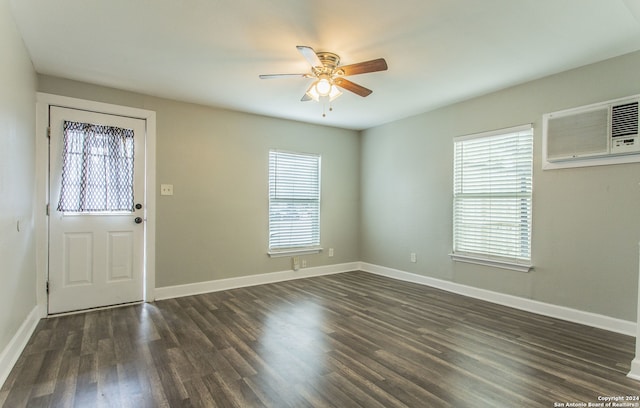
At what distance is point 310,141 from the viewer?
5.23m

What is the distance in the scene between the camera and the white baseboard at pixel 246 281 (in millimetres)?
4012

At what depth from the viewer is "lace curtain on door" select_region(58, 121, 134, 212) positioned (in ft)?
11.3

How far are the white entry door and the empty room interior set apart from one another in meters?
0.02

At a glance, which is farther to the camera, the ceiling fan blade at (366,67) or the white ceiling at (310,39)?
the ceiling fan blade at (366,67)

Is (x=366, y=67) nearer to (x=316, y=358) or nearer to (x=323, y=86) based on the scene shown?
(x=323, y=86)

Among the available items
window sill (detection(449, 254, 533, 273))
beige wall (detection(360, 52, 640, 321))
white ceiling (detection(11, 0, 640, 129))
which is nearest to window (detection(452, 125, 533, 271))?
window sill (detection(449, 254, 533, 273))

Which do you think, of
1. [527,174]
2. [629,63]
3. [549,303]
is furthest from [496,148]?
[549,303]

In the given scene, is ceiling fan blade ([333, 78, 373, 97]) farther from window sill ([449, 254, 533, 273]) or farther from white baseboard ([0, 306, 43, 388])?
white baseboard ([0, 306, 43, 388])

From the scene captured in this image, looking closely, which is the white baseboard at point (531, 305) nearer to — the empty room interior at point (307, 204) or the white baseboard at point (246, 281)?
the empty room interior at point (307, 204)

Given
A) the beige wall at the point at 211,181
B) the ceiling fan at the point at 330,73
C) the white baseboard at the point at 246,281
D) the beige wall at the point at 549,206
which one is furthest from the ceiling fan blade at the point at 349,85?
the white baseboard at the point at 246,281

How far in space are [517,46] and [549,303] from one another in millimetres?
2511

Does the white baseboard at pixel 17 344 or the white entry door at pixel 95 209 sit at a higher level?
the white entry door at pixel 95 209

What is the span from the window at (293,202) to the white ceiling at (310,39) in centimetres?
148

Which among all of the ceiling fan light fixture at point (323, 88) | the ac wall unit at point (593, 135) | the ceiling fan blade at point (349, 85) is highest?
the ceiling fan blade at point (349, 85)
